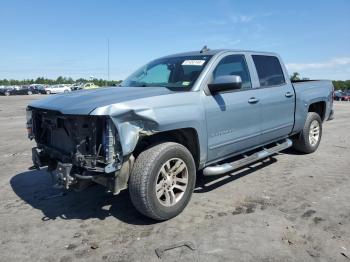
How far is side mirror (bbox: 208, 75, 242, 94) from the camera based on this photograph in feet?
15.0

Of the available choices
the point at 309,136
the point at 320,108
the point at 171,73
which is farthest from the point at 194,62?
the point at 320,108

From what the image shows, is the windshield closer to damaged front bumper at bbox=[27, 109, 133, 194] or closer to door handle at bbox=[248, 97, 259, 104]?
door handle at bbox=[248, 97, 259, 104]

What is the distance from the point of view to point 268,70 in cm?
609

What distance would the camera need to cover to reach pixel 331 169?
6414 millimetres

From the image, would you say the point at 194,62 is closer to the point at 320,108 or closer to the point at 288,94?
the point at 288,94

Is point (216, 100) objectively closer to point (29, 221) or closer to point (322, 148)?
point (29, 221)

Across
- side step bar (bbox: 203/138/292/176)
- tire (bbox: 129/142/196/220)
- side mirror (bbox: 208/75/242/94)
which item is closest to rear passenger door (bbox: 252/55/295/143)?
side step bar (bbox: 203/138/292/176)

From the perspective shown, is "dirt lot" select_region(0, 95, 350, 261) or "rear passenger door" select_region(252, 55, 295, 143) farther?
"rear passenger door" select_region(252, 55, 295, 143)

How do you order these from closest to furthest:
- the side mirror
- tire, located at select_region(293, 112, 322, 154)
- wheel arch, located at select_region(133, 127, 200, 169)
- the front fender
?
the front fender, wheel arch, located at select_region(133, 127, 200, 169), the side mirror, tire, located at select_region(293, 112, 322, 154)

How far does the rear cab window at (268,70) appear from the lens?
5.83 meters

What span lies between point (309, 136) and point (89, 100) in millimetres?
4900

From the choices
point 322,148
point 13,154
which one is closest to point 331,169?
point 322,148

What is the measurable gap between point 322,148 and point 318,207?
3.95 m

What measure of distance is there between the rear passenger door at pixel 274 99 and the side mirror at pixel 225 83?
1119 millimetres
